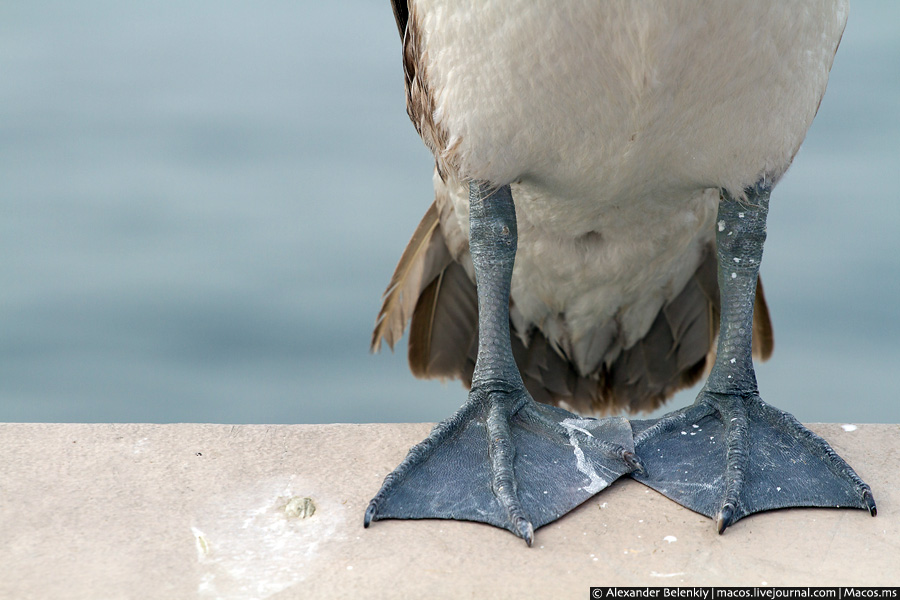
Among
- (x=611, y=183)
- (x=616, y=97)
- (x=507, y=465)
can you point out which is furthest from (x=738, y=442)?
(x=616, y=97)

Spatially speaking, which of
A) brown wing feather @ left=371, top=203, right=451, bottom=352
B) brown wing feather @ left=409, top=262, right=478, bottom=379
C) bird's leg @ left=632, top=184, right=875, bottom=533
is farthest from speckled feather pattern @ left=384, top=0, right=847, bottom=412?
brown wing feather @ left=409, top=262, right=478, bottom=379

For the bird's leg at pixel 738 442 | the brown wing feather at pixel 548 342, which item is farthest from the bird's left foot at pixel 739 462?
the brown wing feather at pixel 548 342

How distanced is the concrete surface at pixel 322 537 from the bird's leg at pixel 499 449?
55mm

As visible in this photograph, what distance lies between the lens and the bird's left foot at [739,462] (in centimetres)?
248

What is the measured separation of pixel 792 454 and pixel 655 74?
110 centimetres

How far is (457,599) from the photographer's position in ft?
7.00

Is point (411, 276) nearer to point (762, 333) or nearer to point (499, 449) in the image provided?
point (499, 449)

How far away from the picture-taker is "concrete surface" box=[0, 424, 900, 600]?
2201 mm

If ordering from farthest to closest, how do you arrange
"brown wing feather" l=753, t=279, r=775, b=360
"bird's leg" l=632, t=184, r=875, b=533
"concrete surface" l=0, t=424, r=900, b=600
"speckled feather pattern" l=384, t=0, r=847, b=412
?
"brown wing feather" l=753, t=279, r=775, b=360, "bird's leg" l=632, t=184, r=875, b=533, "speckled feather pattern" l=384, t=0, r=847, b=412, "concrete surface" l=0, t=424, r=900, b=600

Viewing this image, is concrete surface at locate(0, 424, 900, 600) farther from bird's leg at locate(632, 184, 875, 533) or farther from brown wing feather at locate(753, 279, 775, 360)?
brown wing feather at locate(753, 279, 775, 360)

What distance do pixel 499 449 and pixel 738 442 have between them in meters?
0.65

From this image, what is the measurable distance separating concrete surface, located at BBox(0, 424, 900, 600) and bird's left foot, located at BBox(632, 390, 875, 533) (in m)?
0.05

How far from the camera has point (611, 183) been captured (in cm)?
287

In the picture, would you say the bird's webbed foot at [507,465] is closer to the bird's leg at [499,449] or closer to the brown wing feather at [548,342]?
the bird's leg at [499,449]
